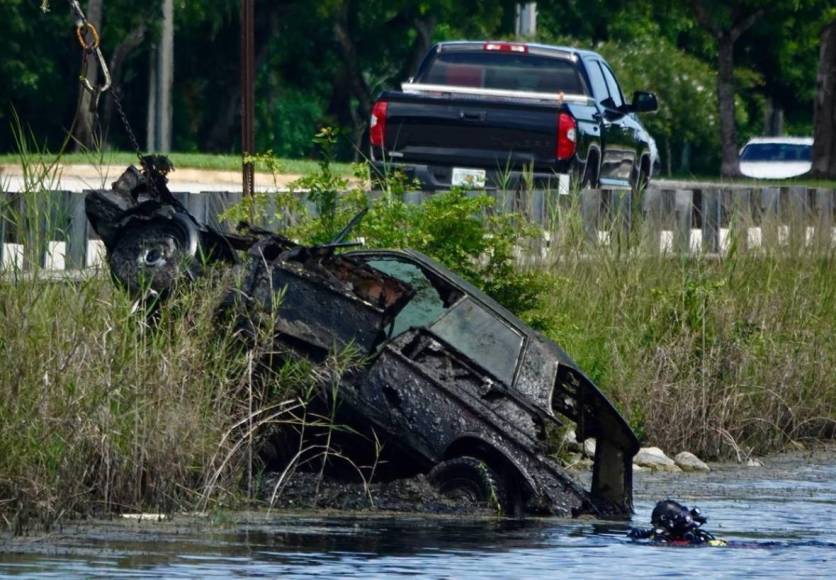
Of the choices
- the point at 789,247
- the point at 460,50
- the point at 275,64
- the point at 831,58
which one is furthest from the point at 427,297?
the point at 275,64

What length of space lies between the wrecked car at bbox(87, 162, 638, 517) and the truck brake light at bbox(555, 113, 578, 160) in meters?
8.79

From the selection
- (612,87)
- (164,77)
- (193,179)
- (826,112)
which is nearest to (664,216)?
(612,87)

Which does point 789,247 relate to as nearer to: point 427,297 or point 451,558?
point 427,297

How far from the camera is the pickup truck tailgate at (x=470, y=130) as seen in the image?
70.1ft

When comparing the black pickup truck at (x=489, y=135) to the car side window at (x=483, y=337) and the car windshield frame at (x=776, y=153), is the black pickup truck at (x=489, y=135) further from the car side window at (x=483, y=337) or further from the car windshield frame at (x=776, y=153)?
the car windshield frame at (x=776, y=153)

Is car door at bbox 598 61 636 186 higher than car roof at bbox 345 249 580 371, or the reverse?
car door at bbox 598 61 636 186

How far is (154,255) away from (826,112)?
26.6m

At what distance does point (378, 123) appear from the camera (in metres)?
21.5

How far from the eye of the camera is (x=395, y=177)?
50.9ft

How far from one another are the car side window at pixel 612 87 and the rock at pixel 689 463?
9.06 metres

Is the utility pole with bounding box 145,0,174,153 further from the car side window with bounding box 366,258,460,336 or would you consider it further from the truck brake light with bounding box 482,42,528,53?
the car side window with bounding box 366,258,460,336

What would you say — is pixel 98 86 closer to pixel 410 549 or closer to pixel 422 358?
pixel 422 358

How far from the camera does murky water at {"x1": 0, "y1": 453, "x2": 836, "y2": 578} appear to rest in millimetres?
10344

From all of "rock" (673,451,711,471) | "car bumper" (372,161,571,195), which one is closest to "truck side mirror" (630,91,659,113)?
"car bumper" (372,161,571,195)
